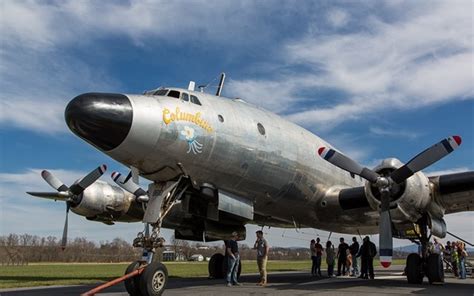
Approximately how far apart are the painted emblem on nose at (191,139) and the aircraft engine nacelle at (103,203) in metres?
7.38

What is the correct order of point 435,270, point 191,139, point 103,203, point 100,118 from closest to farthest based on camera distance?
1. point 100,118
2. point 191,139
3. point 435,270
4. point 103,203

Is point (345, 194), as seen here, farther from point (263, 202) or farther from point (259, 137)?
point (259, 137)

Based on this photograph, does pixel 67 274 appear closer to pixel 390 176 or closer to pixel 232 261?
pixel 232 261

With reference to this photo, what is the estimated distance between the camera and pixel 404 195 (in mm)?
12820

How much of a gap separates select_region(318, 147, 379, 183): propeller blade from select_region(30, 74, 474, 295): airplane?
0.09ft

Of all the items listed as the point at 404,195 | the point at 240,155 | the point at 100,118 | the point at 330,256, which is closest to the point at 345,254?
the point at 330,256

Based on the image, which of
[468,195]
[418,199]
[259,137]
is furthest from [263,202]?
[468,195]

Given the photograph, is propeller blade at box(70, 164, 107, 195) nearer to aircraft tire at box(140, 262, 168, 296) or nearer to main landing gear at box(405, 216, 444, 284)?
aircraft tire at box(140, 262, 168, 296)

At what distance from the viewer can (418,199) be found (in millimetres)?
13156

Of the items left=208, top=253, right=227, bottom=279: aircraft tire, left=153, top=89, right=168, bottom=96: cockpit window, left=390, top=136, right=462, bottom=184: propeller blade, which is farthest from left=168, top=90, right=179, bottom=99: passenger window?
left=208, top=253, right=227, bottom=279: aircraft tire

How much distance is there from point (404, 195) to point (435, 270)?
260cm

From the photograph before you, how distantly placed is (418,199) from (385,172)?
4.21 ft

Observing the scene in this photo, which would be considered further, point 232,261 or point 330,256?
point 330,256

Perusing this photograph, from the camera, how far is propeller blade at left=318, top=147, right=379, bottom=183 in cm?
1253
